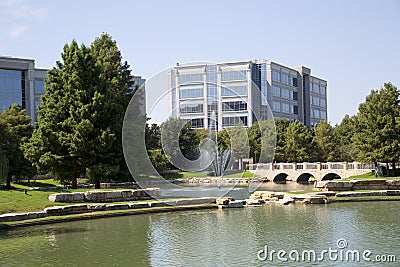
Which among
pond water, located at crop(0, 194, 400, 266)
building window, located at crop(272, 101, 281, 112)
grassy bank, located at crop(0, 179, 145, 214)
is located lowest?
pond water, located at crop(0, 194, 400, 266)

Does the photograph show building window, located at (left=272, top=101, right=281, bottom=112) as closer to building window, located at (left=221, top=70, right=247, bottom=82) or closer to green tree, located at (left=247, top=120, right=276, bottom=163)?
building window, located at (left=221, top=70, right=247, bottom=82)

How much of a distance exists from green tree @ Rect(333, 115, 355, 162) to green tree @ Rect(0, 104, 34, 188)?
154 ft

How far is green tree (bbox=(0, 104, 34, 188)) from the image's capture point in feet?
152

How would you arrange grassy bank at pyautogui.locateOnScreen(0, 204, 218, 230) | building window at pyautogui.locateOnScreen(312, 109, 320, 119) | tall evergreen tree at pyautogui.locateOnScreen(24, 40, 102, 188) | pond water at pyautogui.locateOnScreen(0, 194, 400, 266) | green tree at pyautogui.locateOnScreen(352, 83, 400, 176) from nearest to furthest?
pond water at pyautogui.locateOnScreen(0, 194, 400, 266) < grassy bank at pyautogui.locateOnScreen(0, 204, 218, 230) < tall evergreen tree at pyautogui.locateOnScreen(24, 40, 102, 188) < green tree at pyautogui.locateOnScreen(352, 83, 400, 176) < building window at pyautogui.locateOnScreen(312, 109, 320, 119)

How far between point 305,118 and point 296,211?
343 ft

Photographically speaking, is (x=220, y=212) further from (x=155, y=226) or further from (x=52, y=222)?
(x=52, y=222)

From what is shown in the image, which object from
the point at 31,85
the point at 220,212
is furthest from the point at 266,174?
the point at 220,212

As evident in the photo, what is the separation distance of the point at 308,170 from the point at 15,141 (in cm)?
3824

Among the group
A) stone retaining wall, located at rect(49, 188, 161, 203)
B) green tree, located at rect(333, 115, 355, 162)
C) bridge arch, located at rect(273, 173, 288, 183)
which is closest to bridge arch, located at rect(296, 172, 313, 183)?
bridge arch, located at rect(273, 173, 288, 183)

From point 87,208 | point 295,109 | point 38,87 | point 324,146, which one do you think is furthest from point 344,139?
point 87,208

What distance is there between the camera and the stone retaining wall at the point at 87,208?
83.2ft

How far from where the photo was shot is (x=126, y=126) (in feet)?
Result: 138

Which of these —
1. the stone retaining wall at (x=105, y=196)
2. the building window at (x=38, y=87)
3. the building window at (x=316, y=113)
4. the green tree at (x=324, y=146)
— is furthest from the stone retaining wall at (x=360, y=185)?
the building window at (x=316, y=113)

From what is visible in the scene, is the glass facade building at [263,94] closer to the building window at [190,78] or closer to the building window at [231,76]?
the building window at [231,76]
